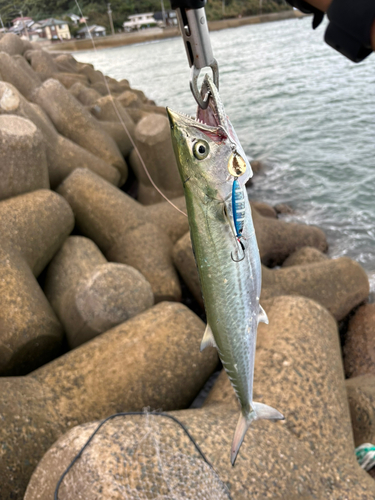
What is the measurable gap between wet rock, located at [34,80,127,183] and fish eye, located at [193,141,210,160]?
5.94 meters

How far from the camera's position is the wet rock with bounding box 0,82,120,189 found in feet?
17.5

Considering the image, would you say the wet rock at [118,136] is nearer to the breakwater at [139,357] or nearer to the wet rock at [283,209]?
the breakwater at [139,357]

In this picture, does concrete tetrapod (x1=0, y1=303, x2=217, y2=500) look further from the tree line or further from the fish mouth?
the tree line

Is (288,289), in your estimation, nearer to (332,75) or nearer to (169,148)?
(169,148)

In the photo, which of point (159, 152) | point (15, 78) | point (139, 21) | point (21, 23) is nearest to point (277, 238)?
point (159, 152)

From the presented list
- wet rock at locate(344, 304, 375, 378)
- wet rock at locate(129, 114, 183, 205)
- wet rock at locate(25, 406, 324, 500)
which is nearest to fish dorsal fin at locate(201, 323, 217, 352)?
wet rock at locate(25, 406, 324, 500)

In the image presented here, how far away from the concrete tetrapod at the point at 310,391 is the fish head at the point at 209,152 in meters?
1.62

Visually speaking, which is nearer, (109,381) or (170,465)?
(170,465)

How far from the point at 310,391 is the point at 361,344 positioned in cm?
195

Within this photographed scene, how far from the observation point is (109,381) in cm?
289

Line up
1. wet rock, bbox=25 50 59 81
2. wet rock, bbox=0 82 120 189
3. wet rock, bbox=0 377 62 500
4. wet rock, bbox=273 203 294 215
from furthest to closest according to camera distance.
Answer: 1. wet rock, bbox=25 50 59 81
2. wet rock, bbox=273 203 294 215
3. wet rock, bbox=0 82 120 189
4. wet rock, bbox=0 377 62 500

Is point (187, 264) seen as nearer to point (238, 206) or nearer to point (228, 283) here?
point (228, 283)

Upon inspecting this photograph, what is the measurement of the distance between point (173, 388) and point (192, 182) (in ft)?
6.88

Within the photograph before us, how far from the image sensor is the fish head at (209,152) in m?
1.25
